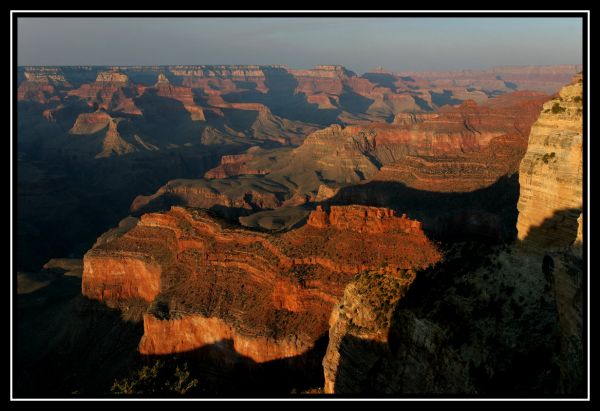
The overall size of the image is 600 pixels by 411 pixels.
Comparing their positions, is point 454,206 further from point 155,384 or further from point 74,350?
point 74,350

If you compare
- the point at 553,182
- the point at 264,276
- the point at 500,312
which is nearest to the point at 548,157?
the point at 553,182

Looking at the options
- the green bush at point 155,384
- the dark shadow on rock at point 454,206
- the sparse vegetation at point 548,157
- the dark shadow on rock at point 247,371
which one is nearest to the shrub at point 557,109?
the sparse vegetation at point 548,157

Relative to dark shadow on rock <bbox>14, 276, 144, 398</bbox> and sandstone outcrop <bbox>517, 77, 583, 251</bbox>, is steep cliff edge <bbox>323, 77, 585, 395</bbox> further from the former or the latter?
dark shadow on rock <bbox>14, 276, 144, 398</bbox>

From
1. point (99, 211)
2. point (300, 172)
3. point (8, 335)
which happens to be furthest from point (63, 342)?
point (300, 172)

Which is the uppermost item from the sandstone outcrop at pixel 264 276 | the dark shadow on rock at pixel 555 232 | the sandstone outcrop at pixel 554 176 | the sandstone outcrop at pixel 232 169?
the sandstone outcrop at pixel 232 169

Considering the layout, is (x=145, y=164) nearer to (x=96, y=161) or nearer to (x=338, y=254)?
(x=96, y=161)

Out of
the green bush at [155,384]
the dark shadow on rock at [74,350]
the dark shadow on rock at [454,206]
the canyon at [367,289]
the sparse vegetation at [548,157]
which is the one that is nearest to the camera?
the canyon at [367,289]

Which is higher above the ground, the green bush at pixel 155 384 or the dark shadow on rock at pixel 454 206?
the dark shadow on rock at pixel 454 206

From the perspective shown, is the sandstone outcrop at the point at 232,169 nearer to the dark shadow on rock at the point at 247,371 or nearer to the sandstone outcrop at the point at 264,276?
the sandstone outcrop at the point at 264,276
